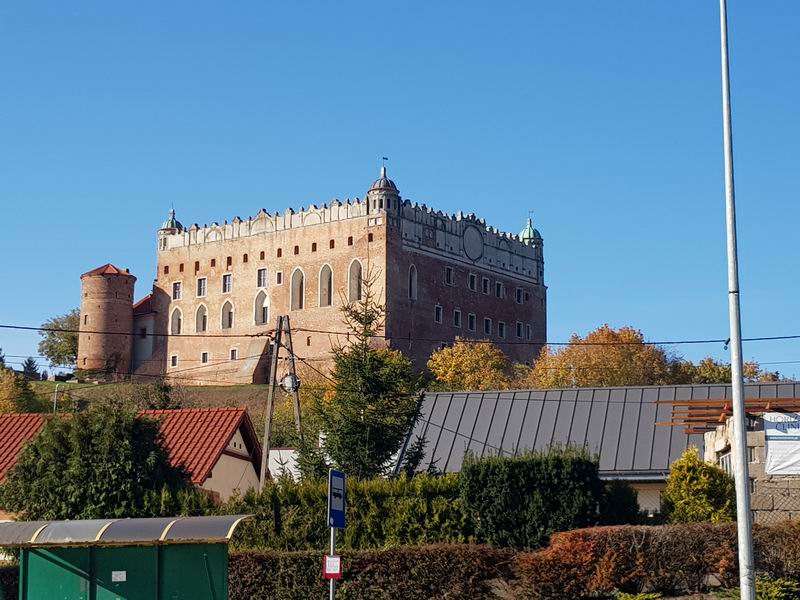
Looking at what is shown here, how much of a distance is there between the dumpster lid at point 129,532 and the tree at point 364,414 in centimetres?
633

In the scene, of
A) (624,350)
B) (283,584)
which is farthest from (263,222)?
(283,584)

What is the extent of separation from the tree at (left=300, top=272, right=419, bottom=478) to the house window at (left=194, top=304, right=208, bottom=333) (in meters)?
83.7

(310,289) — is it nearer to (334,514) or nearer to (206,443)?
(206,443)

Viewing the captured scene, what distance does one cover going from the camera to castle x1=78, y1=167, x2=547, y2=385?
326 feet

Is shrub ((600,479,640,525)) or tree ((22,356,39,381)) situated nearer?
shrub ((600,479,640,525))

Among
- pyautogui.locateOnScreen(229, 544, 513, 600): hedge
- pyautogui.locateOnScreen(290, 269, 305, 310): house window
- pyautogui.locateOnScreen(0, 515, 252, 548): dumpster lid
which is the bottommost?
pyautogui.locateOnScreen(229, 544, 513, 600): hedge

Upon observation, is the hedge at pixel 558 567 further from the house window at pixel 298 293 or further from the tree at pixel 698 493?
the house window at pixel 298 293

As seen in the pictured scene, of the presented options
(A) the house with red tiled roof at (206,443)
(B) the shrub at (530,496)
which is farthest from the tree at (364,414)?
(A) the house with red tiled roof at (206,443)

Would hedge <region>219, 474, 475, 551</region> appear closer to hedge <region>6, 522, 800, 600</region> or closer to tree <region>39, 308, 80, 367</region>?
hedge <region>6, 522, 800, 600</region>

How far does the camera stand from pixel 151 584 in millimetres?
Result: 20562

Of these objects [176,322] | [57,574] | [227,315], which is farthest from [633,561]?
[176,322]

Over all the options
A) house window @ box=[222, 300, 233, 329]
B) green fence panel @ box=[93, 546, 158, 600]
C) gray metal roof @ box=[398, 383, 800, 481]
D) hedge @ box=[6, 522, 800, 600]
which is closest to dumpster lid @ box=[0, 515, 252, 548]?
green fence panel @ box=[93, 546, 158, 600]

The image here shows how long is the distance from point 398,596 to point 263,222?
88.3 metres

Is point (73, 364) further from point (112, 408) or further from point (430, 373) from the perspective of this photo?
point (112, 408)
